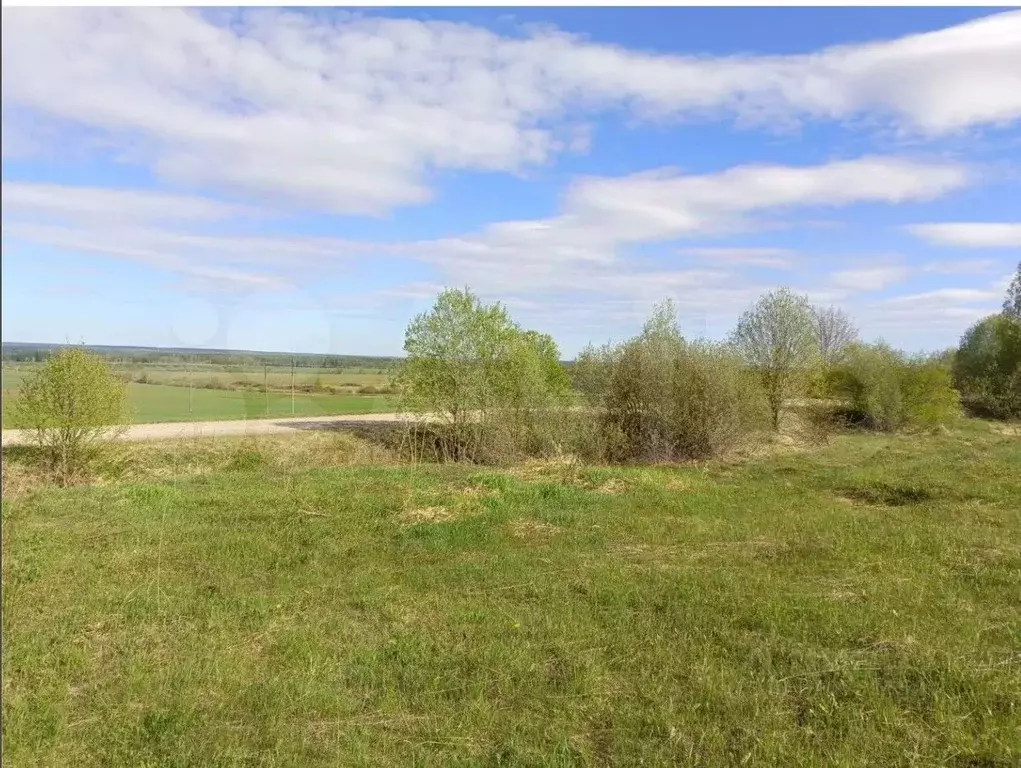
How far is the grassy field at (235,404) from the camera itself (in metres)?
15.8

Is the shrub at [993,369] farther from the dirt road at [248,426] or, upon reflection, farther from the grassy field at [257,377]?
the grassy field at [257,377]

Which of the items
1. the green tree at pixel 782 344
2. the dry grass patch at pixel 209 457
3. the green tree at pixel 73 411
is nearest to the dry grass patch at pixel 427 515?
the dry grass patch at pixel 209 457

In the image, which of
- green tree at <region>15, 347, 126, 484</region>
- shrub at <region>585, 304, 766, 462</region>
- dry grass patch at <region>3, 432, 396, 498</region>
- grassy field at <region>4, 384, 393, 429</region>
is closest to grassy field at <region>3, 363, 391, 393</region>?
grassy field at <region>4, 384, 393, 429</region>

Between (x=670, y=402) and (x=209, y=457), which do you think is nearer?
(x=209, y=457)

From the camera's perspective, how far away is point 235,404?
19016 mm

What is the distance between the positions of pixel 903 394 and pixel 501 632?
20.2m

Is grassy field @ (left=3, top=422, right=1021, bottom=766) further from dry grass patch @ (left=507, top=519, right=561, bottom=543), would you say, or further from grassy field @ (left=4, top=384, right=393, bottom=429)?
grassy field @ (left=4, top=384, right=393, bottom=429)

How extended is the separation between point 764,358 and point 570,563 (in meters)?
15.5

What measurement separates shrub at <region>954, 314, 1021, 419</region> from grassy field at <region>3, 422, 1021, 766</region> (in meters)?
19.0

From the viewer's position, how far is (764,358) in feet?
66.0

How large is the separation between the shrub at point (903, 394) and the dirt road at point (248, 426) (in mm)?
14050

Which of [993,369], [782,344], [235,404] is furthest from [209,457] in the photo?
[993,369]

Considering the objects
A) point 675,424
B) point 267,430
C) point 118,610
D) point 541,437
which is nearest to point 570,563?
point 118,610

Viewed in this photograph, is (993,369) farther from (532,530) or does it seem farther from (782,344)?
(532,530)
